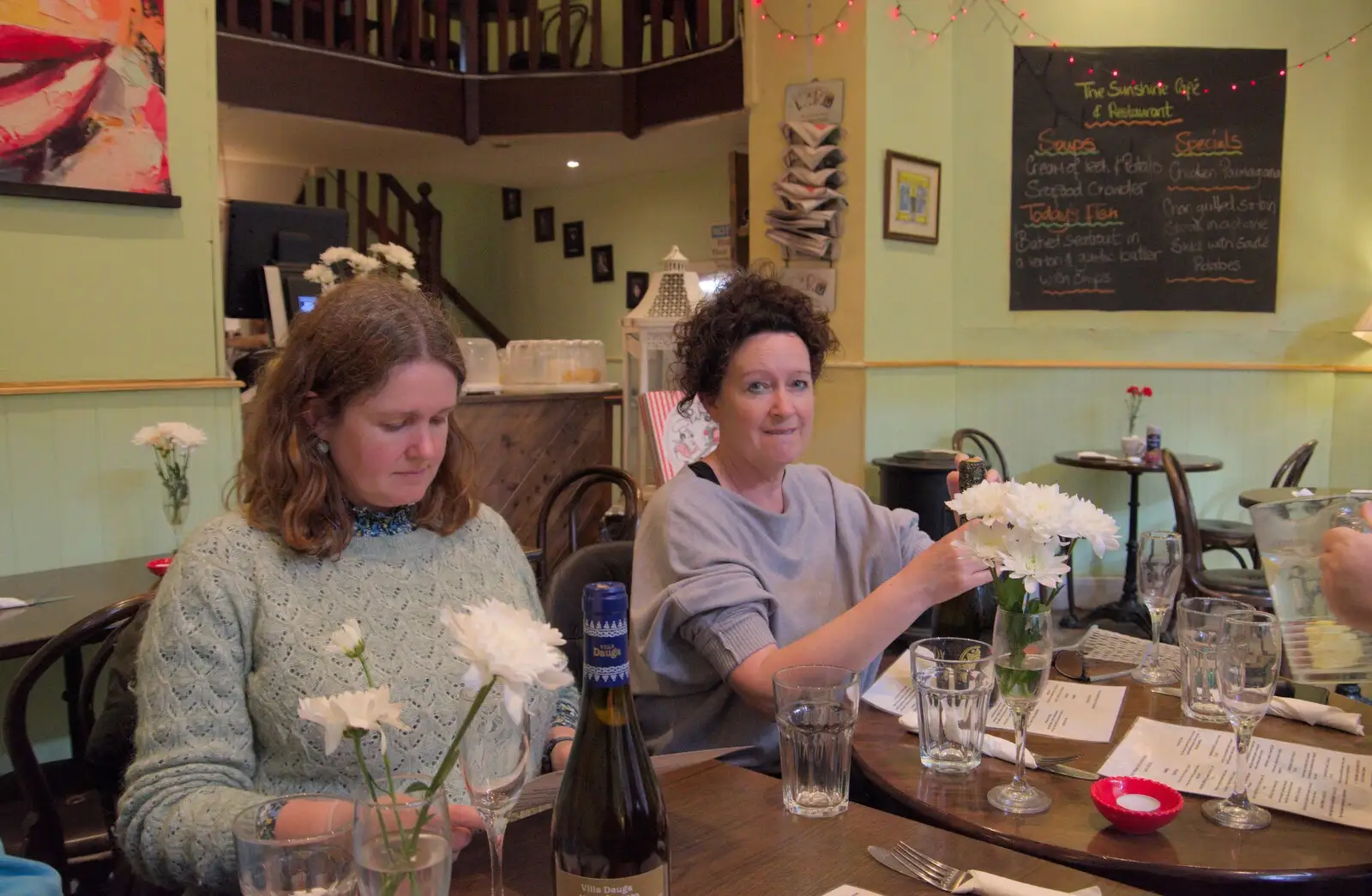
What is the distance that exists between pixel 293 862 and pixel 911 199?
4.38 m

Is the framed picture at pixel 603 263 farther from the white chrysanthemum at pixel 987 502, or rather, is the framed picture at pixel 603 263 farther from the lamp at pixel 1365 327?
A: the white chrysanthemum at pixel 987 502

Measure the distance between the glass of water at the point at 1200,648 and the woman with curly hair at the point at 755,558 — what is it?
25 centimetres

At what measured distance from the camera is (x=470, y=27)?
6.38 m

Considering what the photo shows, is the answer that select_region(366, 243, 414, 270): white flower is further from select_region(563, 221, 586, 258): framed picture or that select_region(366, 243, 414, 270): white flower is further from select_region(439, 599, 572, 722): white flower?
select_region(563, 221, 586, 258): framed picture

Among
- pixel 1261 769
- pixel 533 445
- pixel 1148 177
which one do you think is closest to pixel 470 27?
pixel 533 445

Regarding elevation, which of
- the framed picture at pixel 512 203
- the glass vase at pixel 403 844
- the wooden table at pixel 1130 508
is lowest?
the wooden table at pixel 1130 508

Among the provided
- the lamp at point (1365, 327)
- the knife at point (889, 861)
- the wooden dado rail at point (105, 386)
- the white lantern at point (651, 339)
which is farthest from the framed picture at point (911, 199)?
the knife at point (889, 861)

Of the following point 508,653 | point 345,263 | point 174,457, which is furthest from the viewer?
point 345,263

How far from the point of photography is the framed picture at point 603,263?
27.3ft

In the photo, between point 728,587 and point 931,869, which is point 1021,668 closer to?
point 931,869

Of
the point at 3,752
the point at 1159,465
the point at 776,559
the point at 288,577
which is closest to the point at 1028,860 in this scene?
the point at 776,559

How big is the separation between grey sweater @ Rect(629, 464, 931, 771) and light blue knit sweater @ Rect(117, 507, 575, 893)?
11.9 inches

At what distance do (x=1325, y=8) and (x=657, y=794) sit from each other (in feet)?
17.7

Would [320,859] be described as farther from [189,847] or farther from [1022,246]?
[1022,246]
